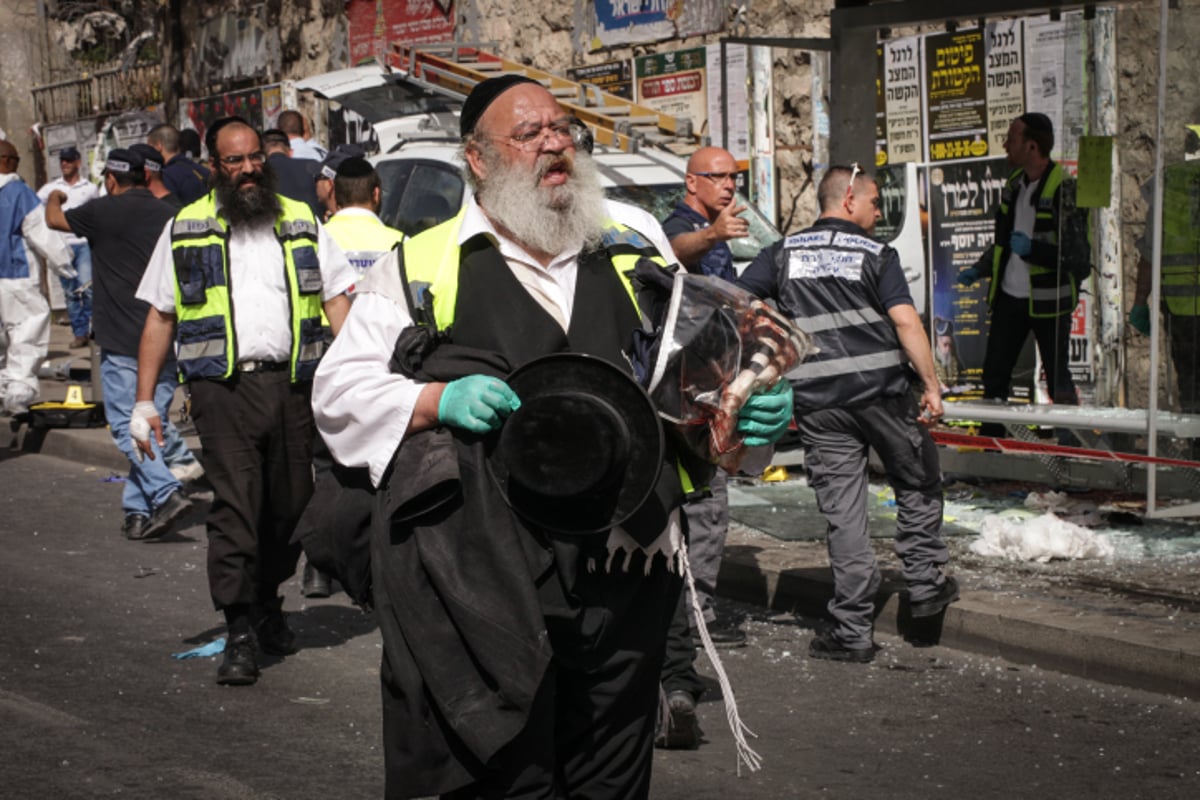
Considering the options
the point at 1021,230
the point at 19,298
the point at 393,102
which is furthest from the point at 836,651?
the point at 19,298

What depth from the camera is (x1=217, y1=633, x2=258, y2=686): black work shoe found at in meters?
6.28

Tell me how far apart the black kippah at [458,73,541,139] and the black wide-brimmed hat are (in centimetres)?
66

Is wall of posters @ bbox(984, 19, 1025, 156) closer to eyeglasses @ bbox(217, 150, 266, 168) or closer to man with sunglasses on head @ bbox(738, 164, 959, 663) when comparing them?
man with sunglasses on head @ bbox(738, 164, 959, 663)

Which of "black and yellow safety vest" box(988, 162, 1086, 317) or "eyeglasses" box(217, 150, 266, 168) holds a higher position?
"eyeglasses" box(217, 150, 266, 168)

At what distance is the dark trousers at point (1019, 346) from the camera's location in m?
9.92

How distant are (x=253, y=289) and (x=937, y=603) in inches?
120

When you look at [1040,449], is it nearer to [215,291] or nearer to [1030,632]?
[1030,632]

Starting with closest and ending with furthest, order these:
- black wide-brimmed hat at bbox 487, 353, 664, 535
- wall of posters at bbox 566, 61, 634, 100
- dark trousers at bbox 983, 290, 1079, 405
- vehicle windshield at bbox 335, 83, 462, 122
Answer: black wide-brimmed hat at bbox 487, 353, 664, 535 < dark trousers at bbox 983, 290, 1079, 405 < vehicle windshield at bbox 335, 83, 462, 122 < wall of posters at bbox 566, 61, 634, 100

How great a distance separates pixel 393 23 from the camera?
1842cm

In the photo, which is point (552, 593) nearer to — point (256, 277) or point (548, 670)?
point (548, 670)

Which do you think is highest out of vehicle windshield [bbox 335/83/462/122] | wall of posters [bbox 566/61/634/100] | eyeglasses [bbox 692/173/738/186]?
wall of posters [bbox 566/61/634/100]

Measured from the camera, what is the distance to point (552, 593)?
127 inches

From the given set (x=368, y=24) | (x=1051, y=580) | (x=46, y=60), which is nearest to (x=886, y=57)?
(x=1051, y=580)

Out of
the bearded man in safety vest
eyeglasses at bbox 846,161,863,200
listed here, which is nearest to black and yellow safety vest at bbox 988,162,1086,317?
the bearded man in safety vest
